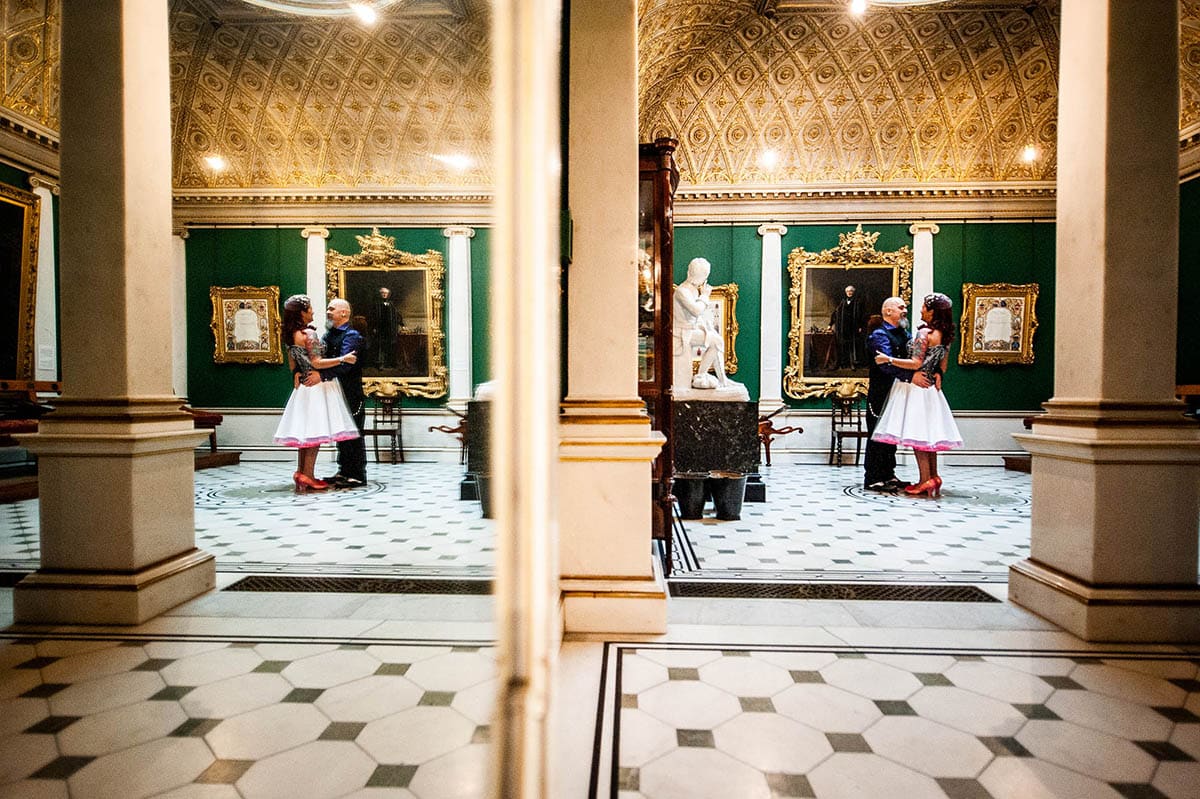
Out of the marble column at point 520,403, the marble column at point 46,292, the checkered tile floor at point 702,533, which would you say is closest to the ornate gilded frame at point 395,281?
the checkered tile floor at point 702,533

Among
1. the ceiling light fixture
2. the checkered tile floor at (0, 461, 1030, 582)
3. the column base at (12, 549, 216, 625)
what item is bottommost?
the checkered tile floor at (0, 461, 1030, 582)

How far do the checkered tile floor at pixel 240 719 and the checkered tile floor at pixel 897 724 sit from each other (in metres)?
0.59

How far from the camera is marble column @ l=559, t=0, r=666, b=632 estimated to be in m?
2.76

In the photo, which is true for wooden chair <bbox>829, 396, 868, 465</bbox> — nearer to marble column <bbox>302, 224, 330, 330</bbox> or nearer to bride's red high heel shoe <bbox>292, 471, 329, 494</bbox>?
bride's red high heel shoe <bbox>292, 471, 329, 494</bbox>

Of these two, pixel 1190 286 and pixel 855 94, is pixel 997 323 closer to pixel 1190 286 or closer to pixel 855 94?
pixel 1190 286

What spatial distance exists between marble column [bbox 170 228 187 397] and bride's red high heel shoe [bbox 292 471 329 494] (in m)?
5.03

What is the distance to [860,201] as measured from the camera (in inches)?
403

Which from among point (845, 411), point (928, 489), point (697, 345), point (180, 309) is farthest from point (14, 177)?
point (845, 411)

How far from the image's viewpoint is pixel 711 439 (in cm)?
555

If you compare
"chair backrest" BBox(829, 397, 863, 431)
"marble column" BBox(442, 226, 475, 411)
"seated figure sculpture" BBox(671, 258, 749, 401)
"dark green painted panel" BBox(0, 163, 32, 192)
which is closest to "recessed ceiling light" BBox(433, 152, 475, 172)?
"marble column" BBox(442, 226, 475, 411)

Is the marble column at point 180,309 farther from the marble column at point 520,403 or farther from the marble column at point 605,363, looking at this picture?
the marble column at point 520,403

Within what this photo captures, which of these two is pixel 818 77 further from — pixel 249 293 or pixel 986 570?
pixel 249 293

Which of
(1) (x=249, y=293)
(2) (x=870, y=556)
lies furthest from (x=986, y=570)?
(1) (x=249, y=293)

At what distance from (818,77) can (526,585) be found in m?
11.4
